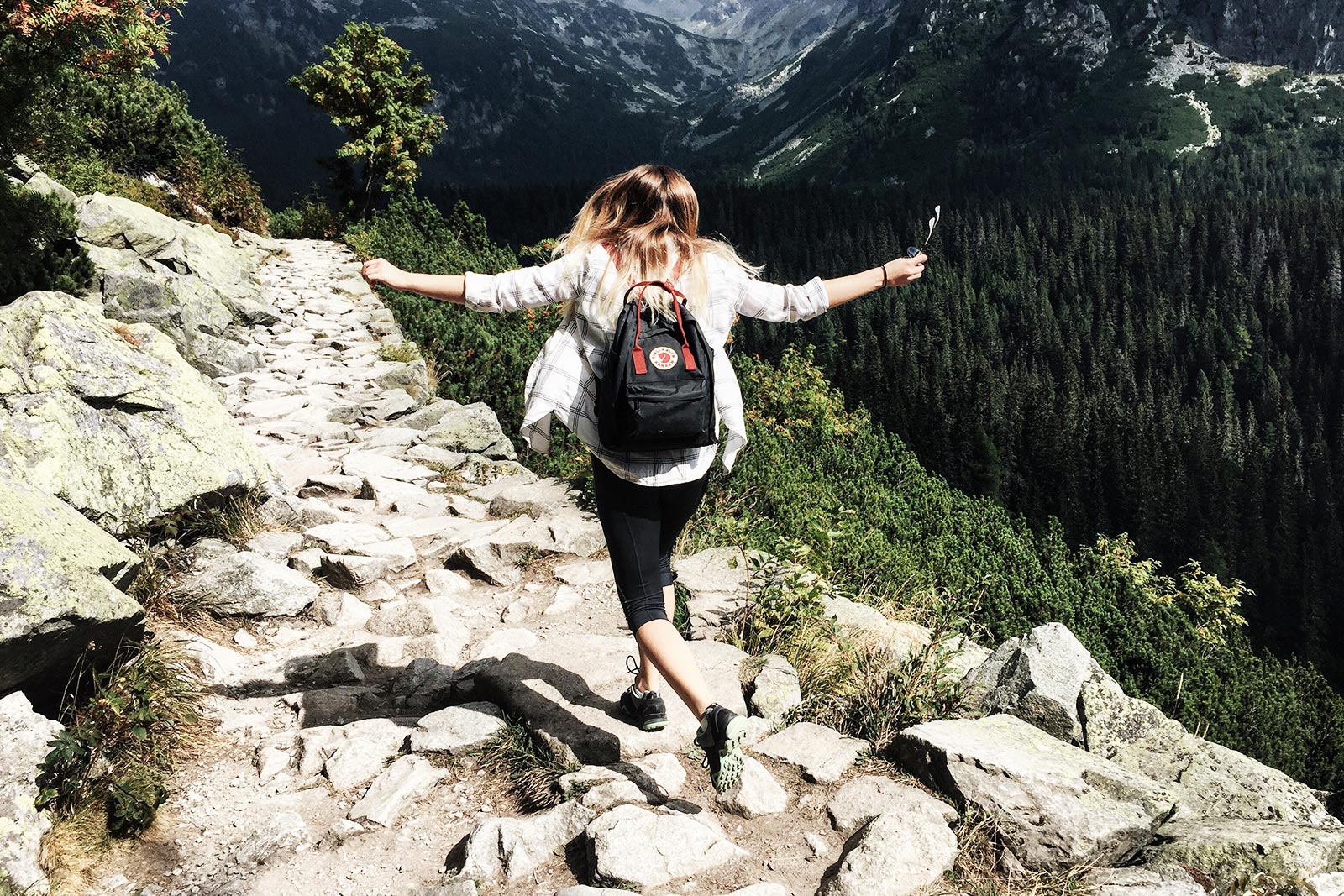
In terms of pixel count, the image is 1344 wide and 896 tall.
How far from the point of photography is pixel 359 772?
132 inches

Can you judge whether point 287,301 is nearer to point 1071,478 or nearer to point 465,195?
point 1071,478

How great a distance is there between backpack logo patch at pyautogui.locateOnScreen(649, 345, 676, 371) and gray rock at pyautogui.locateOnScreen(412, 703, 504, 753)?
1843 mm

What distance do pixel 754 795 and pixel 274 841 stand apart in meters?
1.73

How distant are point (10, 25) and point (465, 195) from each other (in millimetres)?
127300

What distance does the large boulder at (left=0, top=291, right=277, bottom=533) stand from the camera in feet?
14.7

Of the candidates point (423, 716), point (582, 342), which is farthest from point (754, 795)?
point (582, 342)

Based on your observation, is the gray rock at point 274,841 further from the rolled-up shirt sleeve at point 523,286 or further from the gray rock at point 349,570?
the gray rock at point 349,570

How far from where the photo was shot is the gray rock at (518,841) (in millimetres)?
2768

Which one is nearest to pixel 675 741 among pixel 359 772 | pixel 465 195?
pixel 359 772

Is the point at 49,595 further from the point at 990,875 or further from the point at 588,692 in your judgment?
the point at 990,875

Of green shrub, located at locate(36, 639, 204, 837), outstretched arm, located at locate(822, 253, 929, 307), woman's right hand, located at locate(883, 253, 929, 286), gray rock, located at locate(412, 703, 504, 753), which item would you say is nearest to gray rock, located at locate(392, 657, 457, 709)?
gray rock, located at locate(412, 703, 504, 753)

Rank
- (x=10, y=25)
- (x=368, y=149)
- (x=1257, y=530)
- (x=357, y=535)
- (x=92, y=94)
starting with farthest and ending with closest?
(x=1257, y=530), (x=368, y=149), (x=92, y=94), (x=10, y=25), (x=357, y=535)

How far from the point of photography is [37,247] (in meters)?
8.90

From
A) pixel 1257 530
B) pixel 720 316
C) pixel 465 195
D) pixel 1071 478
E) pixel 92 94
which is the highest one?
pixel 465 195
